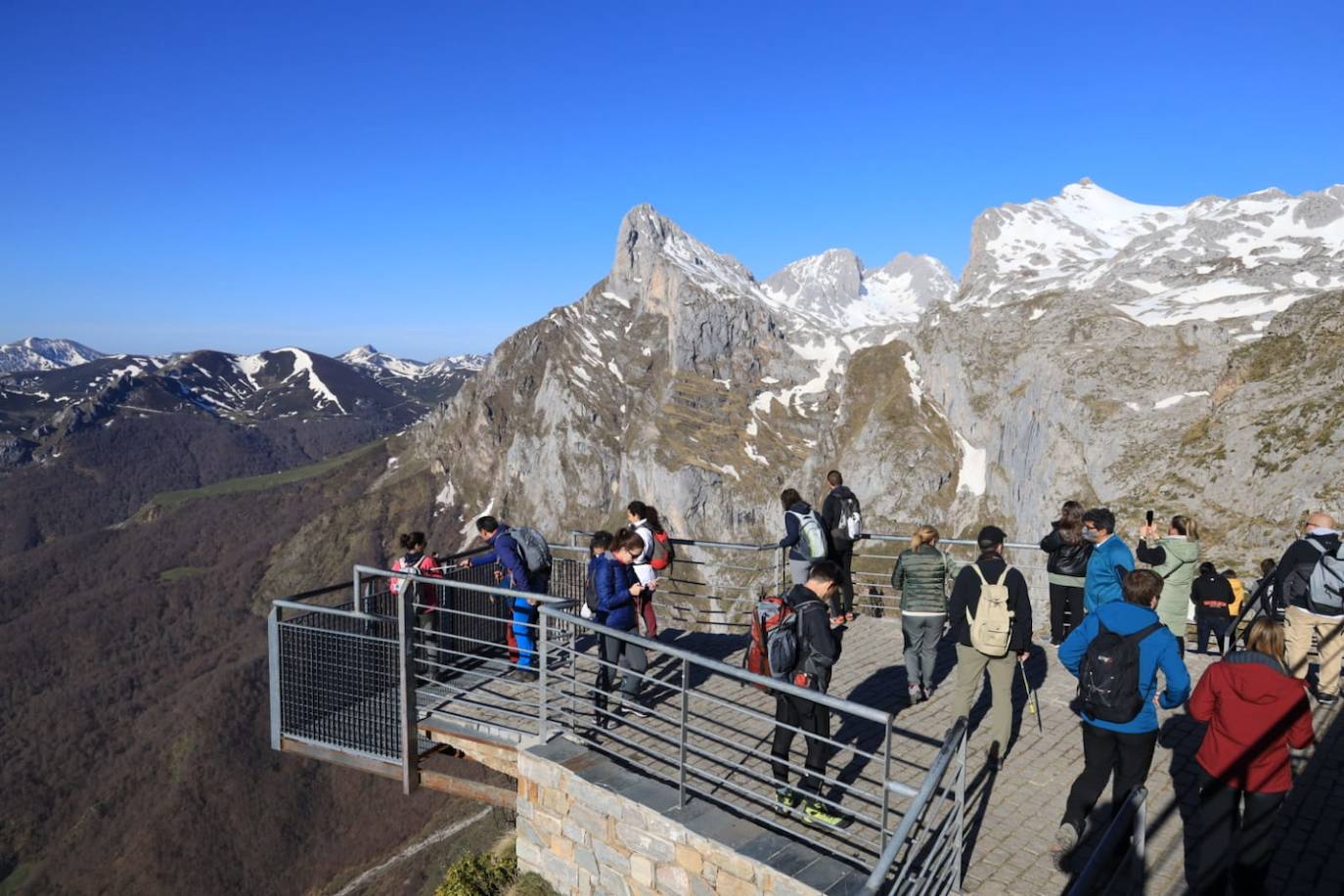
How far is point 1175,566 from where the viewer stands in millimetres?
11109

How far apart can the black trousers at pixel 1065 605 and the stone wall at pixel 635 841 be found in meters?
6.73

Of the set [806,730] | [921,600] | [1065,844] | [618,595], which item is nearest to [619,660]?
[618,595]

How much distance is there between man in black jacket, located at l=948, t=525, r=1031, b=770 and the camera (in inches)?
322

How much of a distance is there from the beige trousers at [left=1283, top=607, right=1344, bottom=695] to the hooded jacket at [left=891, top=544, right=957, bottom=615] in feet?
13.8

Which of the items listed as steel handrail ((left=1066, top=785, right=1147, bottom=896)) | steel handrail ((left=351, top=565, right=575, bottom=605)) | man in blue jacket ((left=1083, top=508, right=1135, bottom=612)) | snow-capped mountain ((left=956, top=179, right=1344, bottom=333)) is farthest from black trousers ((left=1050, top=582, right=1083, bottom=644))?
snow-capped mountain ((left=956, top=179, right=1344, bottom=333))

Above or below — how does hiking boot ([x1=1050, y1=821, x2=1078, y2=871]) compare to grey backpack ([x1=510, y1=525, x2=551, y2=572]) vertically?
below

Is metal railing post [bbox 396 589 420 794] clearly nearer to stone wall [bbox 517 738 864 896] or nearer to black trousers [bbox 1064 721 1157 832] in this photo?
stone wall [bbox 517 738 864 896]

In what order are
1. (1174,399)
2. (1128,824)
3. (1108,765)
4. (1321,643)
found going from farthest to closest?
(1174,399)
(1321,643)
(1108,765)
(1128,824)

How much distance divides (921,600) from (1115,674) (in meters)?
3.95

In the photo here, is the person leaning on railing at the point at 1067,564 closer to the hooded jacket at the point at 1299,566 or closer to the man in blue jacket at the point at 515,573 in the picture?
the hooded jacket at the point at 1299,566

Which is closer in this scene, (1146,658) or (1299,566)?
(1146,658)

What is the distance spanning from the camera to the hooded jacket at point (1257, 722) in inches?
223

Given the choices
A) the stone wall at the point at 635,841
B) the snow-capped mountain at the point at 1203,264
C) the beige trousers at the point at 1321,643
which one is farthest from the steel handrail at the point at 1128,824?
the snow-capped mountain at the point at 1203,264

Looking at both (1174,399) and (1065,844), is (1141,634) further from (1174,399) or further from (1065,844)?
(1174,399)
